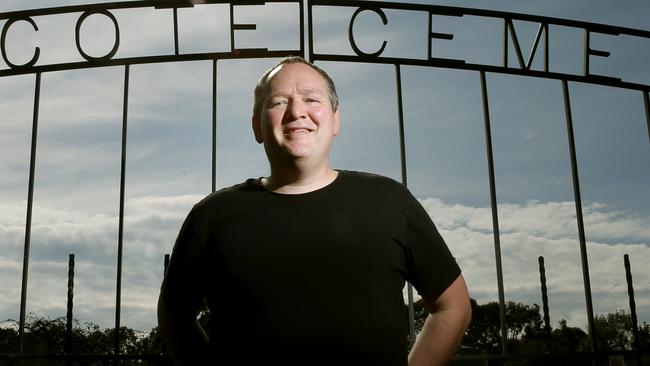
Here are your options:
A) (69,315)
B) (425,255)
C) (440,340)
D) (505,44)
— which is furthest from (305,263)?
(505,44)

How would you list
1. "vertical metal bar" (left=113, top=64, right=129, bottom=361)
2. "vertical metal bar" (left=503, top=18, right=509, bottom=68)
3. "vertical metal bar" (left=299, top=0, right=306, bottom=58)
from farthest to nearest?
"vertical metal bar" (left=503, top=18, right=509, bottom=68), "vertical metal bar" (left=299, top=0, right=306, bottom=58), "vertical metal bar" (left=113, top=64, right=129, bottom=361)

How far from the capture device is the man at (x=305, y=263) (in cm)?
144

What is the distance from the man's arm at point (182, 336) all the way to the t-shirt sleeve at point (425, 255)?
0.57 metres

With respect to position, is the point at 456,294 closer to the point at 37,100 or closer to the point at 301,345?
the point at 301,345

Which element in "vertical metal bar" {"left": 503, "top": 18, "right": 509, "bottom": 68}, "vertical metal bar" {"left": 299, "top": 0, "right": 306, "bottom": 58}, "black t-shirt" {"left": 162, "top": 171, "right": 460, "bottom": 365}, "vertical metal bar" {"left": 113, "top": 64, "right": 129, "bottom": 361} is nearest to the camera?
"black t-shirt" {"left": 162, "top": 171, "right": 460, "bottom": 365}

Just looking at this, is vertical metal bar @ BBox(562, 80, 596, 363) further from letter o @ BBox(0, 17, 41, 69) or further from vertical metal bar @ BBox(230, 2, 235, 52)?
letter o @ BBox(0, 17, 41, 69)

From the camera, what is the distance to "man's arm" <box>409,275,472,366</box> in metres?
1.61

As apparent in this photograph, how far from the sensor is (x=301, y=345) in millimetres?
1427

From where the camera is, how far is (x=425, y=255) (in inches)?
62.5

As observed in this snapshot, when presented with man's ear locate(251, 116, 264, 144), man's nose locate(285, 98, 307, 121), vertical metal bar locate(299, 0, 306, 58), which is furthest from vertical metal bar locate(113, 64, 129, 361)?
man's nose locate(285, 98, 307, 121)

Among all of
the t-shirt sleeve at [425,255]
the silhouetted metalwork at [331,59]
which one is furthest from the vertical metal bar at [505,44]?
the t-shirt sleeve at [425,255]

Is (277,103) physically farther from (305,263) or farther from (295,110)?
(305,263)

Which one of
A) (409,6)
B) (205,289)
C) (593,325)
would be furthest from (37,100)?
(593,325)

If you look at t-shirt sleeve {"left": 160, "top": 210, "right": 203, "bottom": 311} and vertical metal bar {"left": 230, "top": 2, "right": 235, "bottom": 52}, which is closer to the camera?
t-shirt sleeve {"left": 160, "top": 210, "right": 203, "bottom": 311}
